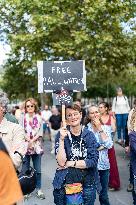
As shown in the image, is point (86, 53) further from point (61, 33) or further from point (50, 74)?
point (50, 74)

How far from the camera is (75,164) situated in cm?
511

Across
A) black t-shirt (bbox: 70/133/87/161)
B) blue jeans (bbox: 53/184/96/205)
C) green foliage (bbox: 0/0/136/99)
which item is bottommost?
blue jeans (bbox: 53/184/96/205)

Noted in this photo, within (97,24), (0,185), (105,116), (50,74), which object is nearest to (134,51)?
(97,24)

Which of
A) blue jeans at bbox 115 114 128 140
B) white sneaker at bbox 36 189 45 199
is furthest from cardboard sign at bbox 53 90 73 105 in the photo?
blue jeans at bbox 115 114 128 140

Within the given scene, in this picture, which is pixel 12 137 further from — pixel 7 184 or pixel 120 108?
pixel 120 108

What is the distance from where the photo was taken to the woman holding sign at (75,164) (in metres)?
5.13

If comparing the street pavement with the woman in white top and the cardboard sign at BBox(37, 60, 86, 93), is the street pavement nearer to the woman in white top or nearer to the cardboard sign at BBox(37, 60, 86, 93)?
the woman in white top

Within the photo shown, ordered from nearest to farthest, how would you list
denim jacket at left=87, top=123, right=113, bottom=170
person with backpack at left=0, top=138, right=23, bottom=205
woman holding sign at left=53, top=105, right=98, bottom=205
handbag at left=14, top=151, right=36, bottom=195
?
1. person with backpack at left=0, top=138, right=23, bottom=205
2. handbag at left=14, top=151, right=36, bottom=195
3. woman holding sign at left=53, top=105, right=98, bottom=205
4. denim jacket at left=87, top=123, right=113, bottom=170

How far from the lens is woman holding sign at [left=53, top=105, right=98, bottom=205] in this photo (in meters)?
5.13

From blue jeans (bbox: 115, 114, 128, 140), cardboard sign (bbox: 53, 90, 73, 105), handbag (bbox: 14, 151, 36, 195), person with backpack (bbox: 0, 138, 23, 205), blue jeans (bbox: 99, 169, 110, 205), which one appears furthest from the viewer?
blue jeans (bbox: 115, 114, 128, 140)

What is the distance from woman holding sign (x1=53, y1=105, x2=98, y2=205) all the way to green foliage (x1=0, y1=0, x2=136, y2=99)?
17026 millimetres

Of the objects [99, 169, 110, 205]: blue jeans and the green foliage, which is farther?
the green foliage

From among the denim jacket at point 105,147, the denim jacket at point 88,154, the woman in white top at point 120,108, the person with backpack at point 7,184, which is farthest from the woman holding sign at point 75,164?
the woman in white top at point 120,108

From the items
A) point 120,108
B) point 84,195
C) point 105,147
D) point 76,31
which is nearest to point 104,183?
point 105,147
